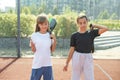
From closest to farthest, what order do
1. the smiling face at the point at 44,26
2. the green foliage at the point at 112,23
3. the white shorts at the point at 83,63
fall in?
1. the smiling face at the point at 44,26
2. the white shorts at the point at 83,63
3. the green foliage at the point at 112,23

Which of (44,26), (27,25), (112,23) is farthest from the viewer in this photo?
(112,23)

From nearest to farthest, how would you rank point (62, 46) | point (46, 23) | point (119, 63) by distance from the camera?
point (46, 23) < point (119, 63) < point (62, 46)

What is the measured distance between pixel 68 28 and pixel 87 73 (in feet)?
39.6

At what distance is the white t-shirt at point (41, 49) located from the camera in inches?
195

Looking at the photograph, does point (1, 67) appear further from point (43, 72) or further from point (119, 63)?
point (43, 72)

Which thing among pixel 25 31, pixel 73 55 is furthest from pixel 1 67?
pixel 25 31

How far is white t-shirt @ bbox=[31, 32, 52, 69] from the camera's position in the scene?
4965 mm

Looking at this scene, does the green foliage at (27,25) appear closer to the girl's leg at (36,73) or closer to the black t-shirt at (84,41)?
the black t-shirt at (84,41)

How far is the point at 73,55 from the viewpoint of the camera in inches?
206

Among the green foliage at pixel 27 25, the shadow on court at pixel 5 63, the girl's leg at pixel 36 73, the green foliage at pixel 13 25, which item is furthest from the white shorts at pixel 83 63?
the green foliage at pixel 13 25

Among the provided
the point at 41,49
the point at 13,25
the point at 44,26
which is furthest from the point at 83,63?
the point at 13,25

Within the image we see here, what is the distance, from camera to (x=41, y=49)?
497 cm

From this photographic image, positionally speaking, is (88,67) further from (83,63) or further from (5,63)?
(5,63)

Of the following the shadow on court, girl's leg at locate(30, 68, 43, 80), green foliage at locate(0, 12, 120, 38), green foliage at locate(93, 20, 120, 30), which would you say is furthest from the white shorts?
green foliage at locate(93, 20, 120, 30)
